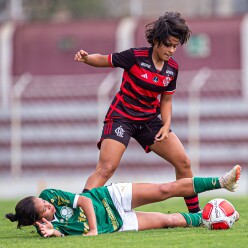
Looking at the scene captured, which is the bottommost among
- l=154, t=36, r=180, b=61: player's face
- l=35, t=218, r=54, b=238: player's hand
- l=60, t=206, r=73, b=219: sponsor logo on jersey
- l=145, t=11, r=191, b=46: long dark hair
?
l=35, t=218, r=54, b=238: player's hand

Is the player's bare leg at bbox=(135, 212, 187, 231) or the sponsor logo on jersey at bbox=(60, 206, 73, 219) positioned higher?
the sponsor logo on jersey at bbox=(60, 206, 73, 219)

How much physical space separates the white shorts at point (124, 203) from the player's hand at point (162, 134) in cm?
75

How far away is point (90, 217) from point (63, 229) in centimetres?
39

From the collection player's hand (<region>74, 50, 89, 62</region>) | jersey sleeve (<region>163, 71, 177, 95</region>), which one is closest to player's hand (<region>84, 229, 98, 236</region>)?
player's hand (<region>74, 50, 89, 62</region>)

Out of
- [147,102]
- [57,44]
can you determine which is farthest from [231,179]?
[57,44]

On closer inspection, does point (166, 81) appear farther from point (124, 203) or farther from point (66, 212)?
point (66, 212)

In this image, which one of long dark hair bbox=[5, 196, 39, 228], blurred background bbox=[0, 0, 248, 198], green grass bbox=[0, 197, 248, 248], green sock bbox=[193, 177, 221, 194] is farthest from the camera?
blurred background bbox=[0, 0, 248, 198]

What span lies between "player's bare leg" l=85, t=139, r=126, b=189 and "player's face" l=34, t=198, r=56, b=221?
102 cm

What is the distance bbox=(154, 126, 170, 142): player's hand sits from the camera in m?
10.8

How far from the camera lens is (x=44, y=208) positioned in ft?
32.1

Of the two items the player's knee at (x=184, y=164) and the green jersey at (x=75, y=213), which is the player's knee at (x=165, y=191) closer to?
the green jersey at (x=75, y=213)

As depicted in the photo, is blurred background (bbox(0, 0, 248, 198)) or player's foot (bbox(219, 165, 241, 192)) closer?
player's foot (bbox(219, 165, 241, 192))

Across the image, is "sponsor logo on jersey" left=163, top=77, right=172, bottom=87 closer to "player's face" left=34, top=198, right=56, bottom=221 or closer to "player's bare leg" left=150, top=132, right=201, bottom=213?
"player's bare leg" left=150, top=132, right=201, bottom=213

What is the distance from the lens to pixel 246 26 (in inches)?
1029
